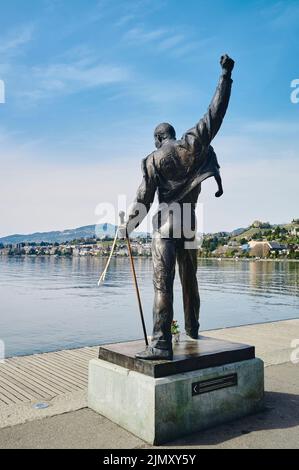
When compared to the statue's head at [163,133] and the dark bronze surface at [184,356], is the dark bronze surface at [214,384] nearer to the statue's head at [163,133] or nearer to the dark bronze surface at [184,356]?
the dark bronze surface at [184,356]

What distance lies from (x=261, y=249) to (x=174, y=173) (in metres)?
175

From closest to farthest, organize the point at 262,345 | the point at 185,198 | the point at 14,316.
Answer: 1. the point at 185,198
2. the point at 262,345
3. the point at 14,316

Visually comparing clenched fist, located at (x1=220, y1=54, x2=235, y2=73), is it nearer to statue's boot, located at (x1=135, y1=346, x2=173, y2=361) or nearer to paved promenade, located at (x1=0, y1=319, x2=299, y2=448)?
statue's boot, located at (x1=135, y1=346, x2=173, y2=361)

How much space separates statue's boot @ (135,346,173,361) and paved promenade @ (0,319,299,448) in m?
0.84

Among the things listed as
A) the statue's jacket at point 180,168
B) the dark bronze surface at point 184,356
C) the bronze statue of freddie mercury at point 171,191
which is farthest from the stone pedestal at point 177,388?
the statue's jacket at point 180,168

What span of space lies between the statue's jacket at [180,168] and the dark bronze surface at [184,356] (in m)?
1.53

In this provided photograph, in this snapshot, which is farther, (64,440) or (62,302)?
(62,302)

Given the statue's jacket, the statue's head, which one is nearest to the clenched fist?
the statue's jacket

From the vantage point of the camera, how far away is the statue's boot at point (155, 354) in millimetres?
5246

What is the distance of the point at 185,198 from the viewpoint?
588 cm

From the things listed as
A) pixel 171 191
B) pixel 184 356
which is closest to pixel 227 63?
pixel 171 191

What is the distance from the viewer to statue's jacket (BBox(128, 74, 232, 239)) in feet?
18.7

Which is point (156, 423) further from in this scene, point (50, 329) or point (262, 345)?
point (50, 329)
